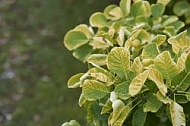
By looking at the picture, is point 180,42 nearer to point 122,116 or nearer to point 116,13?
point 122,116

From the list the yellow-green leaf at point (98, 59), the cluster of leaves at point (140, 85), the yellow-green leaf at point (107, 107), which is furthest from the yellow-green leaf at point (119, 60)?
the yellow-green leaf at point (98, 59)

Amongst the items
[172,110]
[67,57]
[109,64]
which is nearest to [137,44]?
[109,64]

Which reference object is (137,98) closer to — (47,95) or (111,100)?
(111,100)

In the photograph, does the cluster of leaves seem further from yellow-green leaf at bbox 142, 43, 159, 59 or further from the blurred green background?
the blurred green background

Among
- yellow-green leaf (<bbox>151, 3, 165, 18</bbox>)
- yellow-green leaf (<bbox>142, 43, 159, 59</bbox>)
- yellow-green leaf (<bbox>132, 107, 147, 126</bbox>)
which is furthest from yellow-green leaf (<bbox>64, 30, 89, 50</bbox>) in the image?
yellow-green leaf (<bbox>132, 107, 147, 126</bbox>)

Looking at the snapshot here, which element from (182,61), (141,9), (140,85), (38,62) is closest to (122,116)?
(140,85)

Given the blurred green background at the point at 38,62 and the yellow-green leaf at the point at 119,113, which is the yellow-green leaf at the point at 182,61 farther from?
the blurred green background at the point at 38,62
